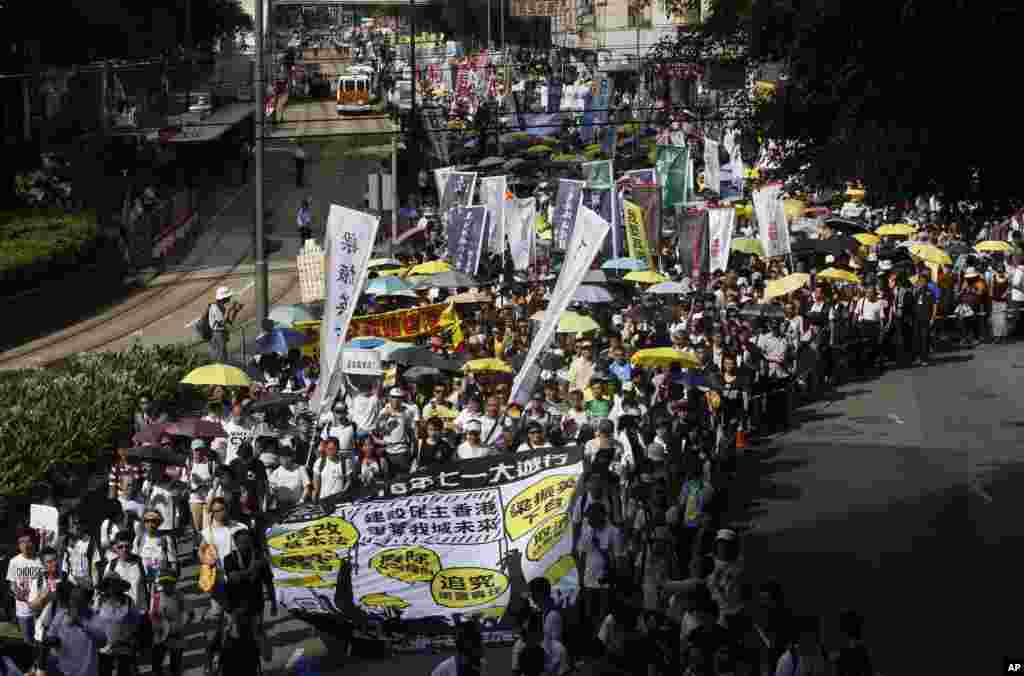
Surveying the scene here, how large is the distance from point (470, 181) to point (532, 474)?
20.8m

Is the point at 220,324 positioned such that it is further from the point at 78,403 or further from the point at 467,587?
the point at 467,587

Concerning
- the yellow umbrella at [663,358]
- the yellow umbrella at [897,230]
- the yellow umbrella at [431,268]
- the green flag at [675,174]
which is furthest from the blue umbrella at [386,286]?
the yellow umbrella at [897,230]

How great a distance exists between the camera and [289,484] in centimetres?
1653

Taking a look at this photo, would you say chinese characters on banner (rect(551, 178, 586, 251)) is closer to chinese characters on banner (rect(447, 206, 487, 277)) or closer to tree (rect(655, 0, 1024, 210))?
chinese characters on banner (rect(447, 206, 487, 277))

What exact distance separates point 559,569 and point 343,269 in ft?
18.1

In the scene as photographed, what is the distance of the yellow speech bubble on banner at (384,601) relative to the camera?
12.9m

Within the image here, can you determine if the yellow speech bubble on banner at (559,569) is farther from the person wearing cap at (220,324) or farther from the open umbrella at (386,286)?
the person wearing cap at (220,324)

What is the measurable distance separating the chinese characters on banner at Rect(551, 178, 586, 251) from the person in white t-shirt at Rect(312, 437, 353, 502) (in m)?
11.8

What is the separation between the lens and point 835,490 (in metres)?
19.6

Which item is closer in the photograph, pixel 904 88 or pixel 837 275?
pixel 904 88

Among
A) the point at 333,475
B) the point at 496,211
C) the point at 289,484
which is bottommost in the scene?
the point at 289,484

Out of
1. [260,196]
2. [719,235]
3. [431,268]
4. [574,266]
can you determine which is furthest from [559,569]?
[431,268]

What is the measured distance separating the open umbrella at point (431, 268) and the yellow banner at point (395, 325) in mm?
2750

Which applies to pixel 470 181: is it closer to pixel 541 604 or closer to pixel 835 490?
pixel 835 490
